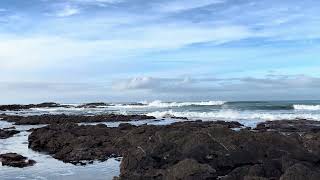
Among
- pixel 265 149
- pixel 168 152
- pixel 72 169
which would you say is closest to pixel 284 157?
pixel 265 149

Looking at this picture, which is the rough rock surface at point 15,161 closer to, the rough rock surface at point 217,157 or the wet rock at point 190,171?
the rough rock surface at point 217,157

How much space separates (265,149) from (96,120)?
3329 cm

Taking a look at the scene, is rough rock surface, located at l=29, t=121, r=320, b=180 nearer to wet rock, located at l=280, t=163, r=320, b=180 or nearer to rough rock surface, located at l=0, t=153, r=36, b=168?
wet rock, located at l=280, t=163, r=320, b=180

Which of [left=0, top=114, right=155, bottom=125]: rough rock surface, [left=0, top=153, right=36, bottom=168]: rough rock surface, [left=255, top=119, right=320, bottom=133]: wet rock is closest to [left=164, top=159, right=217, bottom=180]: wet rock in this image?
[left=0, top=153, right=36, bottom=168]: rough rock surface

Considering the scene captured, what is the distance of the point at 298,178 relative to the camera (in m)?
9.62

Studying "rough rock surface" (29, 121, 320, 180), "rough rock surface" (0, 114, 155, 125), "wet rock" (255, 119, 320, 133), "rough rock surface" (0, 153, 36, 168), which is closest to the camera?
"rough rock surface" (29, 121, 320, 180)

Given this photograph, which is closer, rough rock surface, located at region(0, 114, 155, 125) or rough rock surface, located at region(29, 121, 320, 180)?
rough rock surface, located at region(29, 121, 320, 180)

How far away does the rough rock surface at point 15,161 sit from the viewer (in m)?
17.4

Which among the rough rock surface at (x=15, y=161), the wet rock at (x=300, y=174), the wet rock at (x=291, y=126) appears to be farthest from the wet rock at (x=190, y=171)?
the wet rock at (x=291, y=126)

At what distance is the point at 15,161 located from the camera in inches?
704

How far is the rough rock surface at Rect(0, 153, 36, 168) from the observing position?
17.4 metres

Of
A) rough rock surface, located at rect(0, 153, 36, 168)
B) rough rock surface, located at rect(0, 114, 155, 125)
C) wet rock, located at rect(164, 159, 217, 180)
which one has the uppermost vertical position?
rough rock surface, located at rect(0, 114, 155, 125)

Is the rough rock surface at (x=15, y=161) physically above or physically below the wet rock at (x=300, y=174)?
below

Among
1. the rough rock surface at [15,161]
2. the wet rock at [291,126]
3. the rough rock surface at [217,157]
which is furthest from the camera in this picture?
the wet rock at [291,126]
